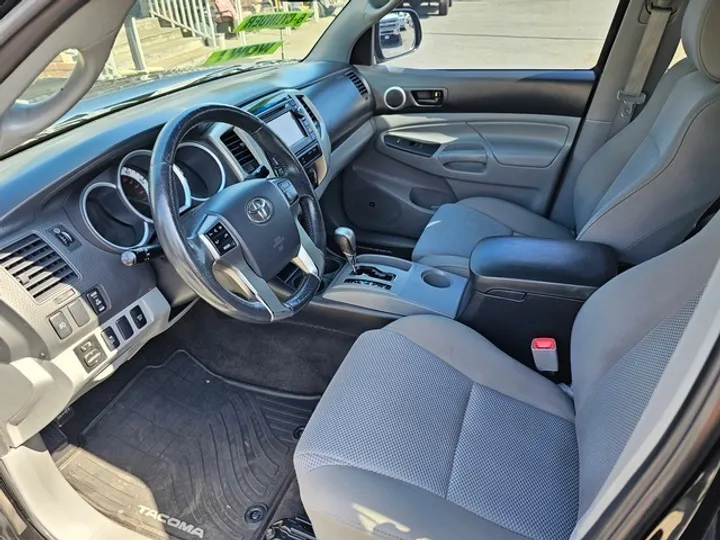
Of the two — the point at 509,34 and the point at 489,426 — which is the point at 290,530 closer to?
the point at 489,426

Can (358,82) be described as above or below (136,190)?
below

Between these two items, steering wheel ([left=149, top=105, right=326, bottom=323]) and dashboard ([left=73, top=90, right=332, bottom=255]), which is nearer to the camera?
steering wheel ([left=149, top=105, right=326, bottom=323])

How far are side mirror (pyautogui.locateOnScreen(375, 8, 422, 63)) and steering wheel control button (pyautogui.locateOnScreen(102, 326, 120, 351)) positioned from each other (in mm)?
1767

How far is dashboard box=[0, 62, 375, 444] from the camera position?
1254 mm

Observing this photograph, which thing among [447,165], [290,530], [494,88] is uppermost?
[494,88]

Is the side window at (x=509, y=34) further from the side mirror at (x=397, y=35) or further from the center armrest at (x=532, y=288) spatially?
the center armrest at (x=532, y=288)

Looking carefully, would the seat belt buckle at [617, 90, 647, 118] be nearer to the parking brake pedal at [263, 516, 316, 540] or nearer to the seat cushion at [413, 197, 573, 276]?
the seat cushion at [413, 197, 573, 276]

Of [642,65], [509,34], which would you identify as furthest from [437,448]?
[509,34]

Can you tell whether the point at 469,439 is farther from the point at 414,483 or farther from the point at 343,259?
the point at 343,259

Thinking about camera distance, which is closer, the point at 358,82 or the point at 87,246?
the point at 87,246

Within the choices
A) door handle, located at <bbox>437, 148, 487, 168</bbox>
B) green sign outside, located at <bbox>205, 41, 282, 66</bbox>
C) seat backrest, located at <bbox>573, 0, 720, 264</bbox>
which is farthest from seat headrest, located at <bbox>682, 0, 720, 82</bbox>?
green sign outside, located at <bbox>205, 41, 282, 66</bbox>

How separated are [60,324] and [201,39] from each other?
1353mm

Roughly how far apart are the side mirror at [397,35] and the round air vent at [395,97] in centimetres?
16

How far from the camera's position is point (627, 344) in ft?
3.92
